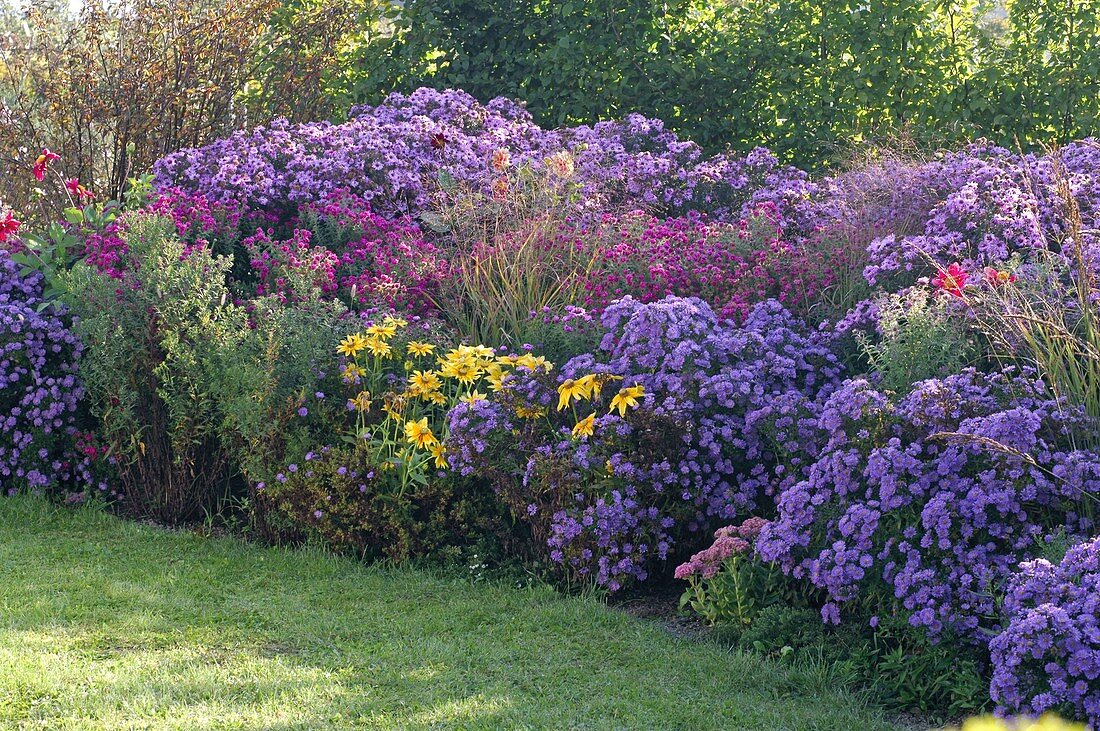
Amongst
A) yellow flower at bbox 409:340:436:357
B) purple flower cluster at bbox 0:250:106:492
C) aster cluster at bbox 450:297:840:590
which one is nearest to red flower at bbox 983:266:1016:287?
aster cluster at bbox 450:297:840:590

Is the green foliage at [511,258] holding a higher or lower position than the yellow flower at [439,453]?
higher

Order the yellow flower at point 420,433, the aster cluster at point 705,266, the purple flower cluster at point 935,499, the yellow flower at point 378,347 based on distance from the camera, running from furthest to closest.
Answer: the aster cluster at point 705,266 → the yellow flower at point 378,347 → the yellow flower at point 420,433 → the purple flower cluster at point 935,499

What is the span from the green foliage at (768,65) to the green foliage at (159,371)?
527 cm

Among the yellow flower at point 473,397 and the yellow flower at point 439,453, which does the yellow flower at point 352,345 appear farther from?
the yellow flower at point 439,453

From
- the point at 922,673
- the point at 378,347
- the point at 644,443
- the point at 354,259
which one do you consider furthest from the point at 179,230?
the point at 922,673

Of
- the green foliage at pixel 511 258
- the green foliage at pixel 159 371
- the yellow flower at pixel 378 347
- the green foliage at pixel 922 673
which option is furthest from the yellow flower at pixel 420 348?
the green foliage at pixel 922 673

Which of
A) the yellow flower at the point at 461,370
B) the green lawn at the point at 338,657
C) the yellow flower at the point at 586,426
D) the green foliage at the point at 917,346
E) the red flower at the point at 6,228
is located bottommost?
the green lawn at the point at 338,657

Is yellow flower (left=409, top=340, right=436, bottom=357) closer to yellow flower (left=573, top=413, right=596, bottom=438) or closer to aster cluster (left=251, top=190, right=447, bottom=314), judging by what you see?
aster cluster (left=251, top=190, right=447, bottom=314)

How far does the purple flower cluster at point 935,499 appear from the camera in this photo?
4168 millimetres

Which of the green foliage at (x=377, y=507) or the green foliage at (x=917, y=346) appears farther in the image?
the green foliage at (x=377, y=507)

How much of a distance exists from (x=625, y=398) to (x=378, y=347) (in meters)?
1.29

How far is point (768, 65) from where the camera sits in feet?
35.8

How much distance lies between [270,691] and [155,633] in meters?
0.82

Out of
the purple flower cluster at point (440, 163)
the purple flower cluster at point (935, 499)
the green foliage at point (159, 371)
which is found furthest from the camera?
the purple flower cluster at point (440, 163)
